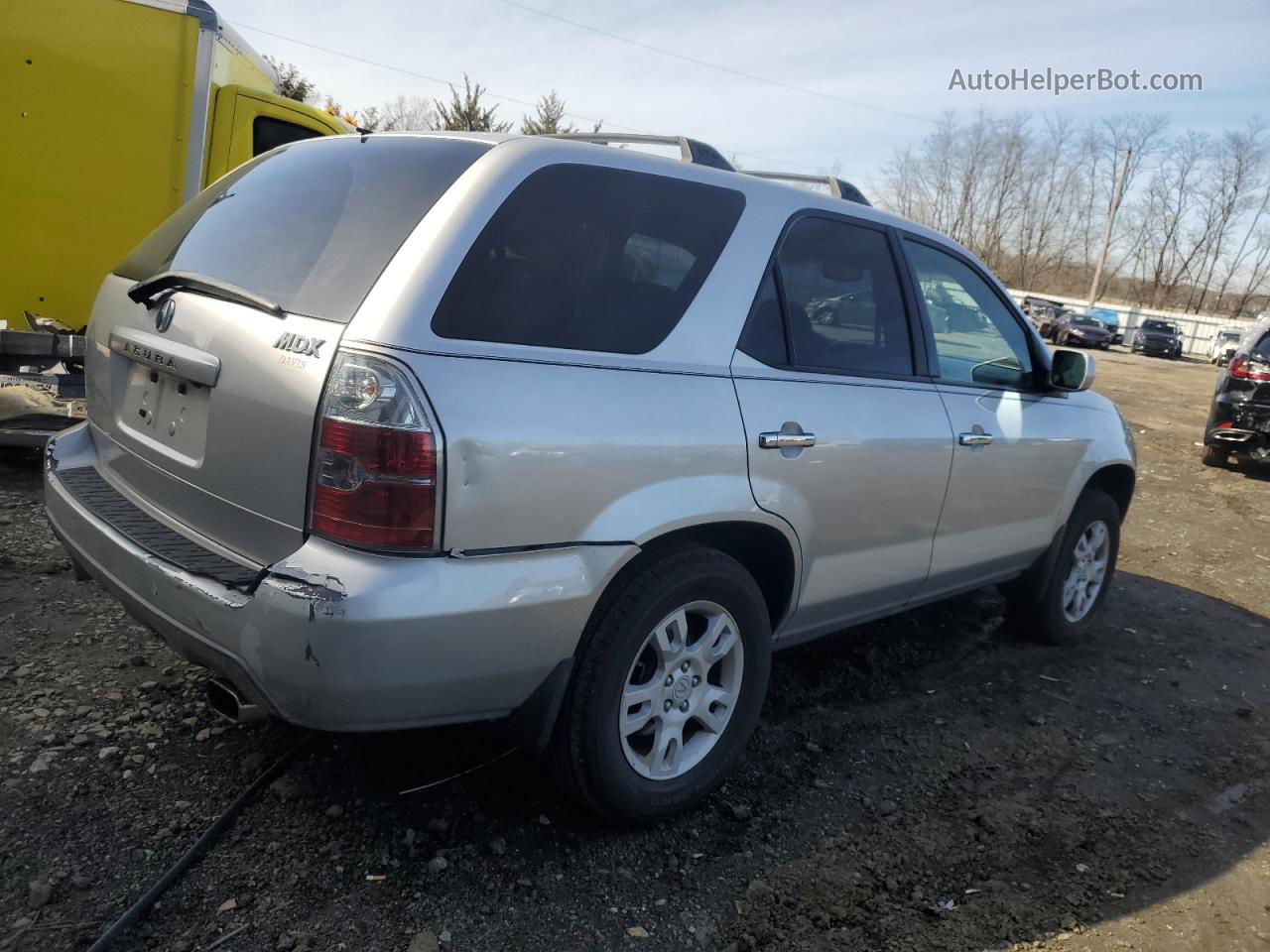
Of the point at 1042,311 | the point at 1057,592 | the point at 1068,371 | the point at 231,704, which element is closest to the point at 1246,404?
the point at 1057,592

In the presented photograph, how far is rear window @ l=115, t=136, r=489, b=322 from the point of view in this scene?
232 cm

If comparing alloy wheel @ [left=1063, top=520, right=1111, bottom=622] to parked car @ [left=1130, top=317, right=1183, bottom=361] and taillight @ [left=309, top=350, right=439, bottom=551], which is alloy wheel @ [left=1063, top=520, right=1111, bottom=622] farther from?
parked car @ [left=1130, top=317, right=1183, bottom=361]

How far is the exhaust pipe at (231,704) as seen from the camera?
2318 millimetres

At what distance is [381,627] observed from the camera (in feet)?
6.75

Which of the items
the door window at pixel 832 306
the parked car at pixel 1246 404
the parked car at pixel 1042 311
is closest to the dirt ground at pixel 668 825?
the door window at pixel 832 306

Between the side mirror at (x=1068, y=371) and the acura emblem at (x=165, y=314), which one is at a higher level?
the side mirror at (x=1068, y=371)

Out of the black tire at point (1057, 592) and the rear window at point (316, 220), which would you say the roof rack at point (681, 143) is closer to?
the rear window at point (316, 220)

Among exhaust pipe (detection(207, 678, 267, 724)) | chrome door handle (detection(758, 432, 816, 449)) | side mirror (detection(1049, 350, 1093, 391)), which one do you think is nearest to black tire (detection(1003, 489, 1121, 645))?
side mirror (detection(1049, 350, 1093, 391))

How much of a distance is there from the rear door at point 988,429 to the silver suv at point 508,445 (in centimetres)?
26

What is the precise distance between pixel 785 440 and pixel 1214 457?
10.1m

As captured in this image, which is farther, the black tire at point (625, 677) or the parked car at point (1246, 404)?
the parked car at point (1246, 404)

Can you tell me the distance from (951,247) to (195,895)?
11.1 feet

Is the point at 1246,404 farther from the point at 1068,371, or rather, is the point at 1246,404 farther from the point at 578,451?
the point at 578,451

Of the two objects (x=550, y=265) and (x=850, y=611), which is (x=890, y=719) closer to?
(x=850, y=611)
